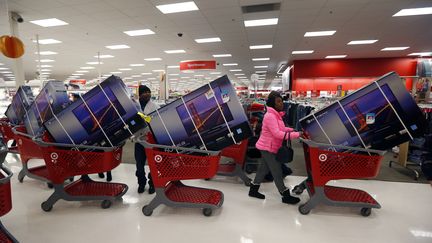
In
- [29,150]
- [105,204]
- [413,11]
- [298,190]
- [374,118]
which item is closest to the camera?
[374,118]

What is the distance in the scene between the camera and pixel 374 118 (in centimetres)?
254

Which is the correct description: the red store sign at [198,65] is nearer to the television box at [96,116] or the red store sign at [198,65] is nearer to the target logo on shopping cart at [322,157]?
the television box at [96,116]

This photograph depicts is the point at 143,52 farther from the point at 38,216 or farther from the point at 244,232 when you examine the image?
the point at 244,232

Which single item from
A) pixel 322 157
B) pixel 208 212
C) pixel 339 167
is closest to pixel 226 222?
pixel 208 212

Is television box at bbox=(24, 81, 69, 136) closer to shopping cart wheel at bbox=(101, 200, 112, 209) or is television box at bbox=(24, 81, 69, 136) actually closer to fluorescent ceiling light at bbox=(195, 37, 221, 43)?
shopping cart wheel at bbox=(101, 200, 112, 209)

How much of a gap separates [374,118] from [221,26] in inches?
247

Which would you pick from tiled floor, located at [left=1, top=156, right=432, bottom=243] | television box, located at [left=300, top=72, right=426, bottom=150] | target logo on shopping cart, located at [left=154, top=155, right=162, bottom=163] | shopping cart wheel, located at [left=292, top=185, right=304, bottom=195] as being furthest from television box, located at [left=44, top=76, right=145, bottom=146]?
shopping cart wheel, located at [left=292, top=185, right=304, bottom=195]

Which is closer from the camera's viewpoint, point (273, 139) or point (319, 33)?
point (273, 139)

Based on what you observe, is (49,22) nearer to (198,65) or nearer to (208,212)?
(198,65)

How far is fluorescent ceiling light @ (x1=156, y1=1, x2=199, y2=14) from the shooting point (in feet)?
19.8

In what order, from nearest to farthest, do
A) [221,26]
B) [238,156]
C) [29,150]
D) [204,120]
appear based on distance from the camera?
[204,120] → [29,150] → [238,156] → [221,26]

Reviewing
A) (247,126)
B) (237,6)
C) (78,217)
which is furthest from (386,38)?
(78,217)

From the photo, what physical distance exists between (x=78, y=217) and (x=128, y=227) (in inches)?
27.3

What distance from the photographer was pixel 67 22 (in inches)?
293
